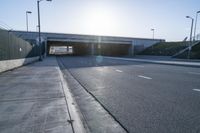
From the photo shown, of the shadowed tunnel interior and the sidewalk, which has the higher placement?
the shadowed tunnel interior

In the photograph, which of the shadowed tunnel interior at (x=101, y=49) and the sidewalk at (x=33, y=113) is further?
the shadowed tunnel interior at (x=101, y=49)

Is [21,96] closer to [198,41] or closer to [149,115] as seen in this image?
[149,115]

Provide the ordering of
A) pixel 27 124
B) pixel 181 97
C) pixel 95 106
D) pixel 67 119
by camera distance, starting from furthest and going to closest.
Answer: pixel 181 97 < pixel 95 106 < pixel 67 119 < pixel 27 124

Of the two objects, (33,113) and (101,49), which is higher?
(101,49)

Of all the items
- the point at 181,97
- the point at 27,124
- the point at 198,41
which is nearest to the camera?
the point at 27,124

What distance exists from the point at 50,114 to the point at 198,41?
5279 centimetres

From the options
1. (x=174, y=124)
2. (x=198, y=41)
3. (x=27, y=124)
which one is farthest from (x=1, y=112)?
(x=198, y=41)

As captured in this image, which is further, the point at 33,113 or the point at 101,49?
the point at 101,49

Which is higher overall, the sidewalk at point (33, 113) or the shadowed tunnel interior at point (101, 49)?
the shadowed tunnel interior at point (101, 49)

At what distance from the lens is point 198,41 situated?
50.1 meters

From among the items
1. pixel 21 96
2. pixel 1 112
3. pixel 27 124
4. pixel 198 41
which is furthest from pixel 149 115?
pixel 198 41

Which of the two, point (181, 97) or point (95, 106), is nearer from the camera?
point (95, 106)

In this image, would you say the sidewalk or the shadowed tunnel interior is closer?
the sidewalk

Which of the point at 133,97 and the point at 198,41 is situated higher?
the point at 198,41
